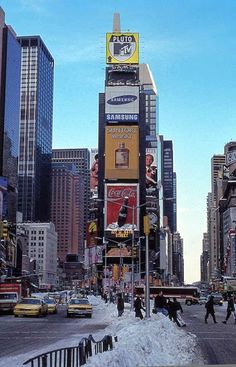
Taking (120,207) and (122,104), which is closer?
(120,207)

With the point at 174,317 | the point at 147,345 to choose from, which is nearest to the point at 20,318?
the point at 174,317

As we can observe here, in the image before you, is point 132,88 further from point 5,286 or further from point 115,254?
point 5,286

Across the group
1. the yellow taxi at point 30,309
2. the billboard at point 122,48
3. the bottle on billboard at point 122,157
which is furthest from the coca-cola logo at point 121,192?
the yellow taxi at point 30,309

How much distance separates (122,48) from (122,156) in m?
36.4

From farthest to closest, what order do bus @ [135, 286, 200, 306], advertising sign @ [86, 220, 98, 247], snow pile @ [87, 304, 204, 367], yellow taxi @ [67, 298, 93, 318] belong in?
advertising sign @ [86, 220, 98, 247] < bus @ [135, 286, 200, 306] < yellow taxi @ [67, 298, 93, 318] < snow pile @ [87, 304, 204, 367]

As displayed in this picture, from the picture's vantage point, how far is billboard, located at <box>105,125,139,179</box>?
163 metres

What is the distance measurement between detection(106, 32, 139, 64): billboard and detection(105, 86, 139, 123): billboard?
9619mm

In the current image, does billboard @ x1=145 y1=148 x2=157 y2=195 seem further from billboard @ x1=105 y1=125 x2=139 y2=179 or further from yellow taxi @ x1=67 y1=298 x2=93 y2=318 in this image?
yellow taxi @ x1=67 y1=298 x2=93 y2=318

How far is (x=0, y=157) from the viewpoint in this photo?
196 meters

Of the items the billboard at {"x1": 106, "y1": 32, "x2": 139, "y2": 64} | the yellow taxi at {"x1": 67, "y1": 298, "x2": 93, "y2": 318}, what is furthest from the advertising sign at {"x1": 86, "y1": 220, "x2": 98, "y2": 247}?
the yellow taxi at {"x1": 67, "y1": 298, "x2": 93, "y2": 318}

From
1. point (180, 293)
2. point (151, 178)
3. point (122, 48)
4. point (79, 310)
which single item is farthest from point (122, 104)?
point (79, 310)

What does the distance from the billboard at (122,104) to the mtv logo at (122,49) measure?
38.2ft

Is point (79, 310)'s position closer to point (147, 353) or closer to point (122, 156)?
point (147, 353)

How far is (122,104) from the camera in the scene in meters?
173
